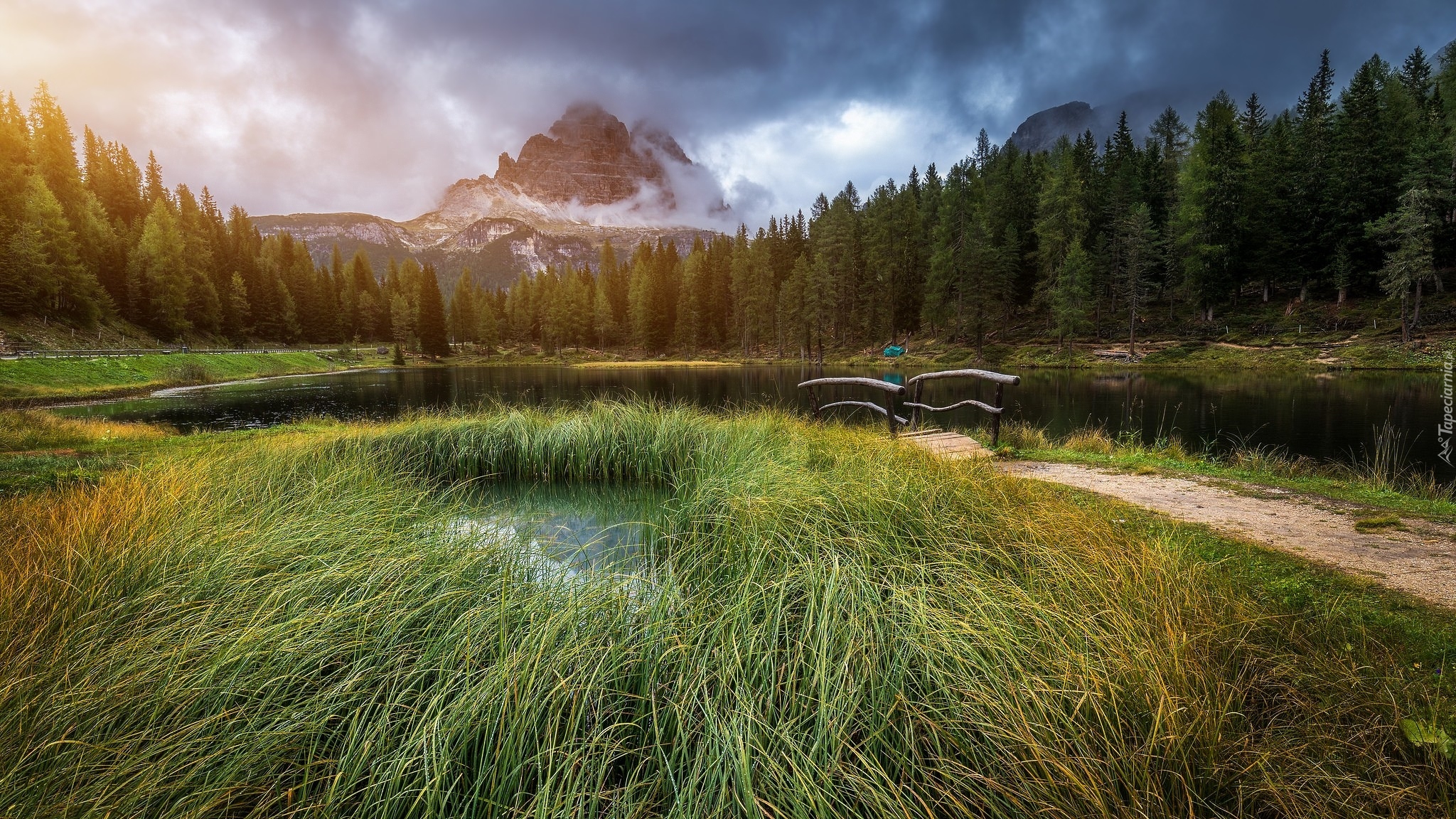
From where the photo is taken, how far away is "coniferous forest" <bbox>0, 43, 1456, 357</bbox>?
112 feet

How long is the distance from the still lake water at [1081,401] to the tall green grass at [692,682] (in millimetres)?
9378

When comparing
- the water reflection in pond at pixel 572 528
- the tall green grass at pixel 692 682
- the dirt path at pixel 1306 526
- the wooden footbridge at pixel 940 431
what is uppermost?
the wooden footbridge at pixel 940 431

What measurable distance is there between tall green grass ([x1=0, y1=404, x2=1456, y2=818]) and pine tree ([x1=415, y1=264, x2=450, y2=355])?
71651 mm

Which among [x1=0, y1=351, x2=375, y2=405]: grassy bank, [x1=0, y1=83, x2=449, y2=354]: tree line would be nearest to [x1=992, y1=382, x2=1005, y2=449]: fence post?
[x1=0, y1=351, x2=375, y2=405]: grassy bank

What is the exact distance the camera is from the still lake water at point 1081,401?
46.3 ft

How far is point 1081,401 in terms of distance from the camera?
2139 centimetres

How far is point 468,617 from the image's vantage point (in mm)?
2906

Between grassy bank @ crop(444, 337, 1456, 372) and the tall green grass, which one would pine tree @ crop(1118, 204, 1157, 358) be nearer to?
grassy bank @ crop(444, 337, 1456, 372)

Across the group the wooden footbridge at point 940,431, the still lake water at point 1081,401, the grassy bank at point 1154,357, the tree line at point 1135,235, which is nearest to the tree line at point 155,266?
the still lake water at point 1081,401

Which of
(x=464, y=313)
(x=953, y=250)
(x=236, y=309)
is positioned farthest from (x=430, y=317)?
(x=953, y=250)

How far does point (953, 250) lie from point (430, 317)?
60187 millimetres

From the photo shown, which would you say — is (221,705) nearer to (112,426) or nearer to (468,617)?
(468,617)

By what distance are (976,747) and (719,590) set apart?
1.99 meters

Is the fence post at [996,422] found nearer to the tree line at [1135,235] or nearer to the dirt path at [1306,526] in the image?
the dirt path at [1306,526]
